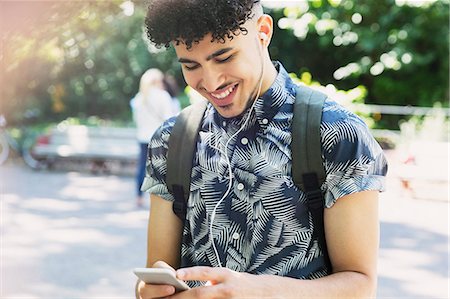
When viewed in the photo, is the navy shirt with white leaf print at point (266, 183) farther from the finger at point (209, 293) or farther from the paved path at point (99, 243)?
the paved path at point (99, 243)

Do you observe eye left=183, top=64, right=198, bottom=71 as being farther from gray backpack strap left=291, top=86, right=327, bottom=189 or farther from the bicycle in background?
the bicycle in background

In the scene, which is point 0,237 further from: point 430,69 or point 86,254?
point 430,69

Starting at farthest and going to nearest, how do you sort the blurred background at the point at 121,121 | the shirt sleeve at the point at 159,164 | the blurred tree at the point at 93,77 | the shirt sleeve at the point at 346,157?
1. the blurred tree at the point at 93,77
2. the blurred background at the point at 121,121
3. the shirt sleeve at the point at 159,164
4. the shirt sleeve at the point at 346,157

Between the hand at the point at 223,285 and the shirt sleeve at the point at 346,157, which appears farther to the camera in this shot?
the shirt sleeve at the point at 346,157

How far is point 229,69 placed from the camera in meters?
1.61

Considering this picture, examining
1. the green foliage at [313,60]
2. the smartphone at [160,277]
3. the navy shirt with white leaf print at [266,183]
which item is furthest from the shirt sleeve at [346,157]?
the green foliage at [313,60]

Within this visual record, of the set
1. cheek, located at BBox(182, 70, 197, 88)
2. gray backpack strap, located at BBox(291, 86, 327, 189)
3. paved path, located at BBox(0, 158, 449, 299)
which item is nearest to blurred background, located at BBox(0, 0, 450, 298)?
paved path, located at BBox(0, 158, 449, 299)

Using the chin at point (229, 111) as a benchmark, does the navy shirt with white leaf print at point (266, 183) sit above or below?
below

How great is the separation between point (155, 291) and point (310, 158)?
0.44m

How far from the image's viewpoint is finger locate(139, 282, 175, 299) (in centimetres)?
147

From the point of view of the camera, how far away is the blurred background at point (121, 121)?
17.9 feet

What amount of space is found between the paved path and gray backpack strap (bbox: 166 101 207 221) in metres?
3.79

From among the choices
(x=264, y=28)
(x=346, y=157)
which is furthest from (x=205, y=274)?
(x=264, y=28)

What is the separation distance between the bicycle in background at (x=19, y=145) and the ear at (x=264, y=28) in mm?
11012
